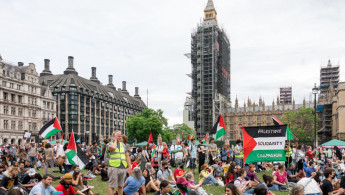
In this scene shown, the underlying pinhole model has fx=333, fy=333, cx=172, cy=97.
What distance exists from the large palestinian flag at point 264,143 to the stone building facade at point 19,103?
64327mm

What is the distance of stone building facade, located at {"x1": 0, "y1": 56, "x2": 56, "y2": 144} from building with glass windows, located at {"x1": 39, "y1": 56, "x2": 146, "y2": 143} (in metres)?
7.58

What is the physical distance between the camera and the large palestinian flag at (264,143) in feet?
37.5

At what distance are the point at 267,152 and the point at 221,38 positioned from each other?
8930cm

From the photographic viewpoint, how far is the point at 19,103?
231 feet

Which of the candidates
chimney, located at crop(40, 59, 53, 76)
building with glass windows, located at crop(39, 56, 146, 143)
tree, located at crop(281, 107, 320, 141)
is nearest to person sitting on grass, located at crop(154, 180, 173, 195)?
building with glass windows, located at crop(39, 56, 146, 143)

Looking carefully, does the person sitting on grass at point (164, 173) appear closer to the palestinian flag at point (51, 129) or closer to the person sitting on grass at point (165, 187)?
the person sitting on grass at point (165, 187)

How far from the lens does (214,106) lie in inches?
3706

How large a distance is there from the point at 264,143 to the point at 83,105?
3392 inches

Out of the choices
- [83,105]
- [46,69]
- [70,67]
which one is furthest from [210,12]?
[46,69]

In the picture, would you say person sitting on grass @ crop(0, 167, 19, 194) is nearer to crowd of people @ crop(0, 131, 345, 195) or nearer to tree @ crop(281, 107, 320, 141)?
crowd of people @ crop(0, 131, 345, 195)

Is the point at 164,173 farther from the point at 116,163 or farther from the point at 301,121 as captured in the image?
the point at 301,121

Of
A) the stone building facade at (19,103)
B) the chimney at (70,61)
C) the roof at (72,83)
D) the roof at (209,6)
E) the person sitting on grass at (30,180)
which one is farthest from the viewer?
the roof at (209,6)

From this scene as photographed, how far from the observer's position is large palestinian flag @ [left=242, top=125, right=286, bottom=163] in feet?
37.5

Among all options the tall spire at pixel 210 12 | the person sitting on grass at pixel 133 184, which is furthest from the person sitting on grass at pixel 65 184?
the tall spire at pixel 210 12
